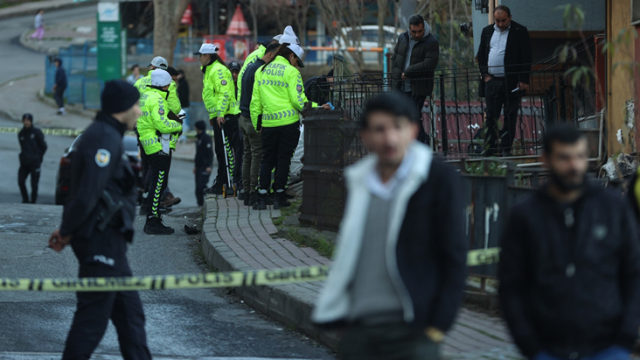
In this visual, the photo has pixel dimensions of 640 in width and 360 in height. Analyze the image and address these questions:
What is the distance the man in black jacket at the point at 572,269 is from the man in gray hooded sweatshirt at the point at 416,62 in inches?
281

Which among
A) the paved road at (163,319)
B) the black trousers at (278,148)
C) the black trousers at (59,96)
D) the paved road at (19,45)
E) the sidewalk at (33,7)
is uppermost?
the sidewalk at (33,7)

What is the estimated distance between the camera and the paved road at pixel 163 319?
5.96 meters

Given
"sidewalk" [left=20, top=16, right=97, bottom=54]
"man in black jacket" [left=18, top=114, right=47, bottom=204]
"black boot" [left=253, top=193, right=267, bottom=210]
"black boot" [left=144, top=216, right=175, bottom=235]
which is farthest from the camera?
"sidewalk" [left=20, top=16, right=97, bottom=54]

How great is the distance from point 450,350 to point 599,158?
454cm

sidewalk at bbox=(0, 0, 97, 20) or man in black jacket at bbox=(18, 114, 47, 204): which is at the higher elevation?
sidewalk at bbox=(0, 0, 97, 20)

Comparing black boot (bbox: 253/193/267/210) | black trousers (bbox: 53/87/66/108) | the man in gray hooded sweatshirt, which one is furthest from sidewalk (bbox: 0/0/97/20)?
the man in gray hooded sweatshirt

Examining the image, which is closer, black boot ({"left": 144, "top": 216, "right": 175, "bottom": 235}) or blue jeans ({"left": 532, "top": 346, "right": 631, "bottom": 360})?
blue jeans ({"left": 532, "top": 346, "right": 631, "bottom": 360})

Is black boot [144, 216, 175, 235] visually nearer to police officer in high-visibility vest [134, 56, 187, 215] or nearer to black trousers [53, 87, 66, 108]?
police officer in high-visibility vest [134, 56, 187, 215]

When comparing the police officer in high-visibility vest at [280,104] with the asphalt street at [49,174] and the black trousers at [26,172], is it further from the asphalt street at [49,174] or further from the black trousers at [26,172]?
the black trousers at [26,172]

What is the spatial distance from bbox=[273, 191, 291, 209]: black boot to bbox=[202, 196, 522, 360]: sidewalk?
10cm

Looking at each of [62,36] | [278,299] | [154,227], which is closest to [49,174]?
[154,227]

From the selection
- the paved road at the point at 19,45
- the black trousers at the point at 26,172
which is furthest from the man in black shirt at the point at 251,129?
the paved road at the point at 19,45

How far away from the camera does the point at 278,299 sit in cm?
678

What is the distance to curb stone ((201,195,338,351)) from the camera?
6.22 m
